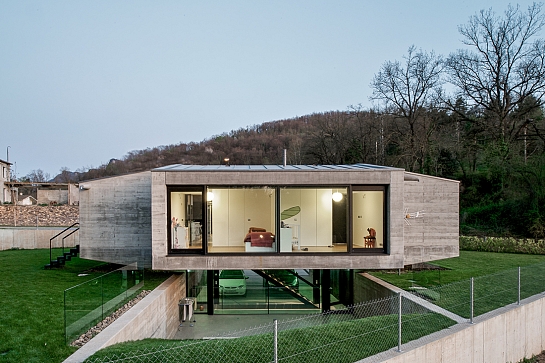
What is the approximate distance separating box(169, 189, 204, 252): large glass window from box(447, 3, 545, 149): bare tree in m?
22.8

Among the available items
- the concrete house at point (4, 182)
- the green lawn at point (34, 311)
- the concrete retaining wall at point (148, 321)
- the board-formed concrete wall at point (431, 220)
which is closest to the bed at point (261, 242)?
the concrete retaining wall at point (148, 321)

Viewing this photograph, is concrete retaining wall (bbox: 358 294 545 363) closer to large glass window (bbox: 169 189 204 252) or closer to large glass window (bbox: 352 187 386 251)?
large glass window (bbox: 352 187 386 251)

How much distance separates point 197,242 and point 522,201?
20305mm

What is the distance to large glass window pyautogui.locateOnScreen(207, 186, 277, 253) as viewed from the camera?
452 inches

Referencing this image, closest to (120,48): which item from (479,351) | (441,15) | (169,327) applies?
(441,15)

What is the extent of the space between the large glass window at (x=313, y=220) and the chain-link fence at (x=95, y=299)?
4.24m

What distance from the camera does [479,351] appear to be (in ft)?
25.8

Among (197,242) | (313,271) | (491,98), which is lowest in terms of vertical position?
(313,271)

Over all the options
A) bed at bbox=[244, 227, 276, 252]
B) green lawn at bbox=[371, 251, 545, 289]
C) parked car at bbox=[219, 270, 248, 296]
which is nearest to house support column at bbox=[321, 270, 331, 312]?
green lawn at bbox=[371, 251, 545, 289]

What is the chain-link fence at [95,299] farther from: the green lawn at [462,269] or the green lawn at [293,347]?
the green lawn at [462,269]

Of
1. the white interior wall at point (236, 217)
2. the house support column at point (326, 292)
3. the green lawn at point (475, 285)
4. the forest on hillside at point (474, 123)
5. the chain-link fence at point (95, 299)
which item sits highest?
the forest on hillside at point (474, 123)

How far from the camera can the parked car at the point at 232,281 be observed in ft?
45.5

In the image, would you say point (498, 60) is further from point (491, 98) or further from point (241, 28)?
point (241, 28)

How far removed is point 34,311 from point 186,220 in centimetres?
421
